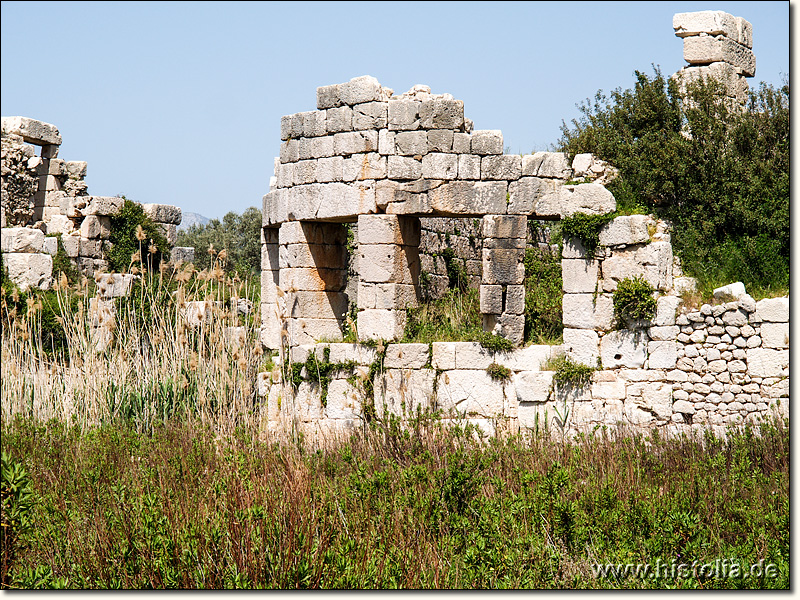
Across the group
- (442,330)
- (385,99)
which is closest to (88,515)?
(442,330)

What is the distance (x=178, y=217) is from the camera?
1786 cm

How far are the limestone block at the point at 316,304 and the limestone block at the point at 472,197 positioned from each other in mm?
1954

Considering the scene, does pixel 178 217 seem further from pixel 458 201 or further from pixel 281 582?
pixel 281 582

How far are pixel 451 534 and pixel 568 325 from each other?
5.17 metres

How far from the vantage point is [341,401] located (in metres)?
11.0

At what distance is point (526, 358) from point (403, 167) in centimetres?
275

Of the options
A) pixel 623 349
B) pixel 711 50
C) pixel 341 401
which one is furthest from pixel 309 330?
pixel 711 50

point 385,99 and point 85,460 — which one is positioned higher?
point 385,99

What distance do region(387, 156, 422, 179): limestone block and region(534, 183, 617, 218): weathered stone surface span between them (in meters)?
1.52

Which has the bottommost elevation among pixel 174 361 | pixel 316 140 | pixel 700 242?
pixel 174 361

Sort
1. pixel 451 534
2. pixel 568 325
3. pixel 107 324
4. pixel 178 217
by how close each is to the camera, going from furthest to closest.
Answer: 1. pixel 178 217
2. pixel 568 325
3. pixel 107 324
4. pixel 451 534

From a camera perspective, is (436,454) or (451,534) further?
(436,454)

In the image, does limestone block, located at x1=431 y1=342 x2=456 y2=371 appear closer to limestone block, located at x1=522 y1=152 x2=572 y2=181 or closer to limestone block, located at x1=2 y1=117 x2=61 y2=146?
limestone block, located at x1=522 y1=152 x2=572 y2=181

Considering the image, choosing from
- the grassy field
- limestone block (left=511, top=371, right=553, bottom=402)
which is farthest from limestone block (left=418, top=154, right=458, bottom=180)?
the grassy field
